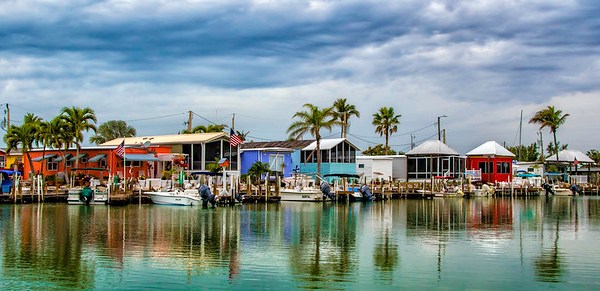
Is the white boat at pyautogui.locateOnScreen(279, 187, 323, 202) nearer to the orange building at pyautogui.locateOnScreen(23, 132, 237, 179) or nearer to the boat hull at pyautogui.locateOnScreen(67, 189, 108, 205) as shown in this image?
the orange building at pyautogui.locateOnScreen(23, 132, 237, 179)

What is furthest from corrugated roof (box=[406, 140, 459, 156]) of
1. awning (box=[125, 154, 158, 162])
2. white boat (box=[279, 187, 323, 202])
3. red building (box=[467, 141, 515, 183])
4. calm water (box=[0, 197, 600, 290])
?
calm water (box=[0, 197, 600, 290])

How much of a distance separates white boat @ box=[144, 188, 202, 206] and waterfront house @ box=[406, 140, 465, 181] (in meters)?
42.5

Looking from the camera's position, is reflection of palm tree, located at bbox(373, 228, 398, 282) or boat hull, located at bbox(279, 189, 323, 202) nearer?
reflection of palm tree, located at bbox(373, 228, 398, 282)

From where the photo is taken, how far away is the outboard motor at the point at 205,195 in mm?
52875

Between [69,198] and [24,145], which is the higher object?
[24,145]

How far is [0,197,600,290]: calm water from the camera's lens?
2086cm

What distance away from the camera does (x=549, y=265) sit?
80.7 ft

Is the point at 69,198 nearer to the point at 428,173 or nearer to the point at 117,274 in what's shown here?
the point at 117,274

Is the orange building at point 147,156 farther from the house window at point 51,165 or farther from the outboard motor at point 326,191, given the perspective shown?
the outboard motor at point 326,191

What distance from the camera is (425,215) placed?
49.6m

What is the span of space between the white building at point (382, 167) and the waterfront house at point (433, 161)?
1127 mm

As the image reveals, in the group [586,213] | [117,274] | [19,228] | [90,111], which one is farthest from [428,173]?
[117,274]

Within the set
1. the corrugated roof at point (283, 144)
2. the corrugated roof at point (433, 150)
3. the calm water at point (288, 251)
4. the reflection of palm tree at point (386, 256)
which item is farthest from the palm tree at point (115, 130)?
the reflection of palm tree at point (386, 256)

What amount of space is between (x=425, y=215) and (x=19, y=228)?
2766 cm
